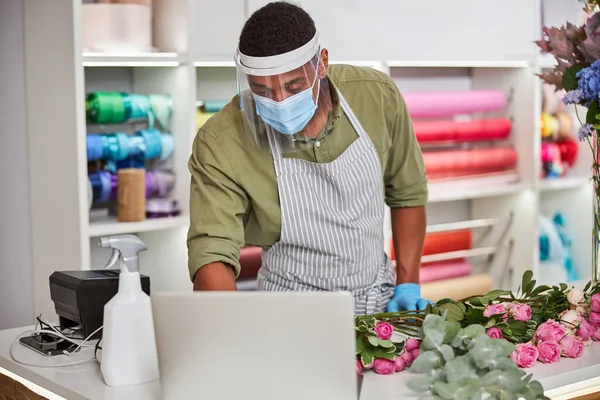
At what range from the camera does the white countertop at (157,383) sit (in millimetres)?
1715

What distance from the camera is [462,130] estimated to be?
4.21 metres

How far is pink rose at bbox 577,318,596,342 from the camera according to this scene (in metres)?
1.95

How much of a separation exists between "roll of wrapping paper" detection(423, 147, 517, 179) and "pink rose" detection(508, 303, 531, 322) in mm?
2162

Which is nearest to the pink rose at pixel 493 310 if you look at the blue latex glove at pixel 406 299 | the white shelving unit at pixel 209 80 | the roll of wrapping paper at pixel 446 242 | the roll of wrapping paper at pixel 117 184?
the blue latex glove at pixel 406 299

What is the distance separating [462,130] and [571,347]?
2436 mm

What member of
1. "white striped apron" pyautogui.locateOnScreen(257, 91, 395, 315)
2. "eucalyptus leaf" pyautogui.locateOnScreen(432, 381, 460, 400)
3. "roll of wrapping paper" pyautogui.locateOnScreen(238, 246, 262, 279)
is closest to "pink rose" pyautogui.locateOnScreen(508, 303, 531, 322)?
"eucalyptus leaf" pyautogui.locateOnScreen(432, 381, 460, 400)

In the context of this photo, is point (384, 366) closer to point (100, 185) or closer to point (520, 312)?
point (520, 312)

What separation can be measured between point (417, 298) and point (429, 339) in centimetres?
80

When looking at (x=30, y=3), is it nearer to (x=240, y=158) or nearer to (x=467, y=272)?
(x=240, y=158)

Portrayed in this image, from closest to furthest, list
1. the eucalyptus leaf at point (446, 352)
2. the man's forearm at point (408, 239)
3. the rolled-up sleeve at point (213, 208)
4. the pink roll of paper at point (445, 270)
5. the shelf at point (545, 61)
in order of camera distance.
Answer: the eucalyptus leaf at point (446, 352) → the rolled-up sleeve at point (213, 208) → the man's forearm at point (408, 239) → the pink roll of paper at point (445, 270) → the shelf at point (545, 61)

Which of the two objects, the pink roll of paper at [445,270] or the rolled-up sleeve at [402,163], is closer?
the rolled-up sleeve at [402,163]

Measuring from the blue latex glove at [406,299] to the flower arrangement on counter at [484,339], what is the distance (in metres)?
0.30

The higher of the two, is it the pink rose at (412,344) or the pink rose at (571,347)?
the pink rose at (412,344)

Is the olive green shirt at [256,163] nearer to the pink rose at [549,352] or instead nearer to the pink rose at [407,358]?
the pink rose at [407,358]
